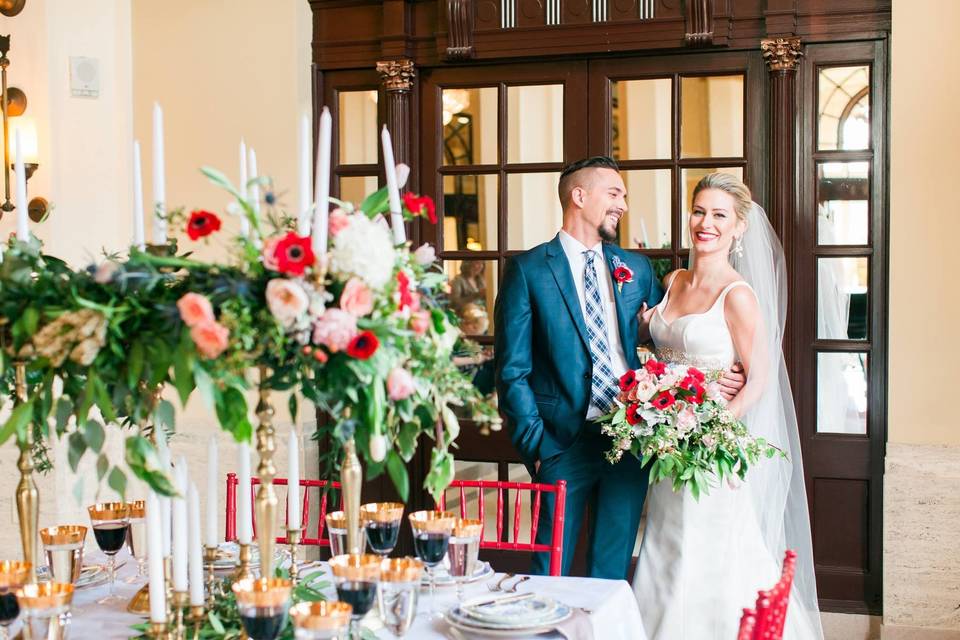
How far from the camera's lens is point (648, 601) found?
12.7ft

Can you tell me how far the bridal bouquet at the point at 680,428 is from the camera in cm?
361

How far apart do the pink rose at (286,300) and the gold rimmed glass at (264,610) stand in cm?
43

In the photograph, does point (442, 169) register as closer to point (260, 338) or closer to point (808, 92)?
point (808, 92)

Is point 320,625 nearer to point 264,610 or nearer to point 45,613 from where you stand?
point 264,610

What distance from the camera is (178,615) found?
6.55 feet

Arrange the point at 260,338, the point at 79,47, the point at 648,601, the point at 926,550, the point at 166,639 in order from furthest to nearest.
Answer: the point at 79,47, the point at 926,550, the point at 648,601, the point at 166,639, the point at 260,338

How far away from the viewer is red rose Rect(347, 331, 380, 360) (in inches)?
70.6

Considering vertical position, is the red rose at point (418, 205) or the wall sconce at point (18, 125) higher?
the wall sconce at point (18, 125)

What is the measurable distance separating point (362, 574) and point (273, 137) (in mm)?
3579

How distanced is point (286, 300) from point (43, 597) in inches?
25.4

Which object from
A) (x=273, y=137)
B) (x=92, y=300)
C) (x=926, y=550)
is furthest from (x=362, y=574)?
(x=273, y=137)

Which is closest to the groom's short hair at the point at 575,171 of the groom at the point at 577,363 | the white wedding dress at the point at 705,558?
the groom at the point at 577,363

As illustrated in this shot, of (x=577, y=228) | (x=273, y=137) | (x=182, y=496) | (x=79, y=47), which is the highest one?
(x=79, y=47)

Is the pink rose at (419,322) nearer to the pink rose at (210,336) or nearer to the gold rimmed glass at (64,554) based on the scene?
the pink rose at (210,336)
